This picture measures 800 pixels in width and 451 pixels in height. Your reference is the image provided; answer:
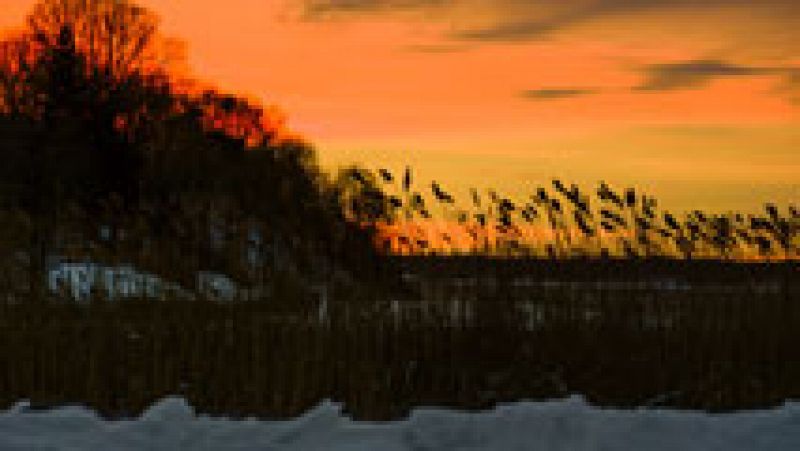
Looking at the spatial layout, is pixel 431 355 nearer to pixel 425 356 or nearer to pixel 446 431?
pixel 425 356

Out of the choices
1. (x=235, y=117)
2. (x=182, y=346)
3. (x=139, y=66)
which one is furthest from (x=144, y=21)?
(x=182, y=346)

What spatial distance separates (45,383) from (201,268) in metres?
13.2

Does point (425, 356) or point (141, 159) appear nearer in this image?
point (425, 356)

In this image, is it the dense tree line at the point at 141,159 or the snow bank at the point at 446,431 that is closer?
the snow bank at the point at 446,431

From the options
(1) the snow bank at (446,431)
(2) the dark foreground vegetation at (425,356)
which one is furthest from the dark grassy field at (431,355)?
(1) the snow bank at (446,431)

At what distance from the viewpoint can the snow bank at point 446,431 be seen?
341cm

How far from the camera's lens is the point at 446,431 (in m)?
3.58

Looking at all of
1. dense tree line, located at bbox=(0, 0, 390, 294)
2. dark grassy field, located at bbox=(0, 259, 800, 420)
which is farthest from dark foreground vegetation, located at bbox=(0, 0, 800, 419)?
dense tree line, located at bbox=(0, 0, 390, 294)

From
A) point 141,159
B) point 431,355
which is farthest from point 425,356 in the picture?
point 141,159

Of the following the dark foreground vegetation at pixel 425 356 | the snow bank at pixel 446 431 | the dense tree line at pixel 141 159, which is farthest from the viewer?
the dense tree line at pixel 141 159

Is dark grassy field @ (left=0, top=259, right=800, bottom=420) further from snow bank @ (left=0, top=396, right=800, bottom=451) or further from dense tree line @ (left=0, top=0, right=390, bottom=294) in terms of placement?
dense tree line @ (left=0, top=0, right=390, bottom=294)

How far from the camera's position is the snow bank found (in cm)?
341

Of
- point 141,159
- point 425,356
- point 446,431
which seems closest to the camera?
point 446,431

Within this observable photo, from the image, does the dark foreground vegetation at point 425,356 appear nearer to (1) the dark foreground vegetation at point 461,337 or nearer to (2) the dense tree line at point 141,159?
(1) the dark foreground vegetation at point 461,337
